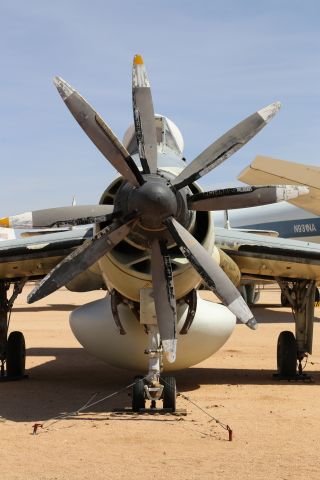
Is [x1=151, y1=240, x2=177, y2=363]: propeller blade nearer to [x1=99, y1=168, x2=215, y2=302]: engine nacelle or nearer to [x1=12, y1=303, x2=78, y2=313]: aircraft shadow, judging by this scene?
[x1=99, y1=168, x2=215, y2=302]: engine nacelle

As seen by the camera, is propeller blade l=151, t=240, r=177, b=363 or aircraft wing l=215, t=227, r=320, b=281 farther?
aircraft wing l=215, t=227, r=320, b=281

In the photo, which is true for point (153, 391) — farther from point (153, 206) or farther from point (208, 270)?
point (153, 206)

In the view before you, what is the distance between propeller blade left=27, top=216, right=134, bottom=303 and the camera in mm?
9109

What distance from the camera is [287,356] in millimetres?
14094

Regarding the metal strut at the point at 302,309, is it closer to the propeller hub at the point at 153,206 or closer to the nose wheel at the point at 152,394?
the nose wheel at the point at 152,394

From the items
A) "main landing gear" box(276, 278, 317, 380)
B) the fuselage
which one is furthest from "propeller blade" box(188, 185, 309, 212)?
the fuselage

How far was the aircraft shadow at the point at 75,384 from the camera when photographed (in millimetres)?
10641

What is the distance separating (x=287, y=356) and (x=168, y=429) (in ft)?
18.0

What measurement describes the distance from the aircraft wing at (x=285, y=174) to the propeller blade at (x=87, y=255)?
1260cm

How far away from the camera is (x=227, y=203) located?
9414 mm

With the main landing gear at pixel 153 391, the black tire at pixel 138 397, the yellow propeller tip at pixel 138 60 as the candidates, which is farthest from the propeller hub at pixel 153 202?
the black tire at pixel 138 397

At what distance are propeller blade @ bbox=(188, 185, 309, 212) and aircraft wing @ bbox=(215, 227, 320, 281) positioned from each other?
335 cm

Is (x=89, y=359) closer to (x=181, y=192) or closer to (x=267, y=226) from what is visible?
(x=181, y=192)

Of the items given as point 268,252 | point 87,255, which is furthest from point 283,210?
point 87,255
